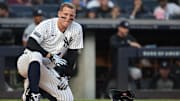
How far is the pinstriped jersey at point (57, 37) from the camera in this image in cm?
686

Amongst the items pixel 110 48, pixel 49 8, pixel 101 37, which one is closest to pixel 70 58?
pixel 110 48

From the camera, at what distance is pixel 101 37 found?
11656mm

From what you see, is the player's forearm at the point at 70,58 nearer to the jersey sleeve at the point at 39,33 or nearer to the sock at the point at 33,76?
the jersey sleeve at the point at 39,33

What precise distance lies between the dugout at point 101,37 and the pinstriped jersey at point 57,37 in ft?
12.0

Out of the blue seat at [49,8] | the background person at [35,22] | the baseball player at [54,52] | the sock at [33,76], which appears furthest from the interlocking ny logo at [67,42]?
the blue seat at [49,8]

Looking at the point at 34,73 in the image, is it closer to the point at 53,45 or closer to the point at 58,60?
the point at 58,60

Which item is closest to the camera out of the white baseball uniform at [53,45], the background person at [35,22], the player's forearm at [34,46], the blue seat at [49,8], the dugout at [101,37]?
the player's forearm at [34,46]

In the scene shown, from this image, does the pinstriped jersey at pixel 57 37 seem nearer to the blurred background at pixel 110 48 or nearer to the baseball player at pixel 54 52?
the baseball player at pixel 54 52

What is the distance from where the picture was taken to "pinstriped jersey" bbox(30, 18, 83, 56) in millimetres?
6863

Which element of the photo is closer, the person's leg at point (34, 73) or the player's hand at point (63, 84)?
the person's leg at point (34, 73)

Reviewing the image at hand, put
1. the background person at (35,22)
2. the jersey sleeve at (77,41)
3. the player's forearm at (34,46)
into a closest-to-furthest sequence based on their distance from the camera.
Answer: the player's forearm at (34,46)
the jersey sleeve at (77,41)
the background person at (35,22)

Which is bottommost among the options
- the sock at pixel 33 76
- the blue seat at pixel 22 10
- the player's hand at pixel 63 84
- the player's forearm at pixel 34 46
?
the player's hand at pixel 63 84

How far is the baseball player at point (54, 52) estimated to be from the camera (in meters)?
6.63

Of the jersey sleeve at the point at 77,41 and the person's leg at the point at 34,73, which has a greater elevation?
the jersey sleeve at the point at 77,41
